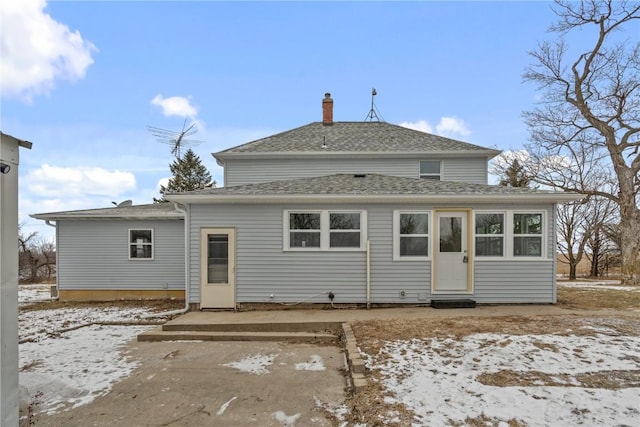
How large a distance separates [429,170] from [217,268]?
7649 mm

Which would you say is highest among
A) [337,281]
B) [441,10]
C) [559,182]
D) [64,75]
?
[441,10]

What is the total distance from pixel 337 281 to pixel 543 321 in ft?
13.7

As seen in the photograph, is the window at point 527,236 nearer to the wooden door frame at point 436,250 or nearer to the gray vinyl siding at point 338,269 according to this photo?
the gray vinyl siding at point 338,269

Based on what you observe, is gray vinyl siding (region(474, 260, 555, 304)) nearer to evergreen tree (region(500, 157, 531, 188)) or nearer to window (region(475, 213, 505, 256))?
window (region(475, 213, 505, 256))

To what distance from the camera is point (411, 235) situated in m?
8.31

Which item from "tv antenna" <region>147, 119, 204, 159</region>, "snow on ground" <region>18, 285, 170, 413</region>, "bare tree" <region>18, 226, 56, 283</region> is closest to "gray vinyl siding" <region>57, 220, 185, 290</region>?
"snow on ground" <region>18, 285, 170, 413</region>

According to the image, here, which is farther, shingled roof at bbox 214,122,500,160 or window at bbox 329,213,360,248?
shingled roof at bbox 214,122,500,160

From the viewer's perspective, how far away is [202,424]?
11.5ft

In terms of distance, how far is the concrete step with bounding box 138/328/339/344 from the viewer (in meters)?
6.31

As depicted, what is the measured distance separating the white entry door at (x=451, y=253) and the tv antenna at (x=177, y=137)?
50.2ft

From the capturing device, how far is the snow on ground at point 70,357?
4242mm

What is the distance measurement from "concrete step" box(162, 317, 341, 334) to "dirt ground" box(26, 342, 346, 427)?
0.91 meters

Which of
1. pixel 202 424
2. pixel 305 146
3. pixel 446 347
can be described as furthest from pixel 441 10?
pixel 202 424

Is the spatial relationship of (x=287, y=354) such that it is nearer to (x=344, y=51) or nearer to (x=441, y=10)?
(x=441, y=10)
